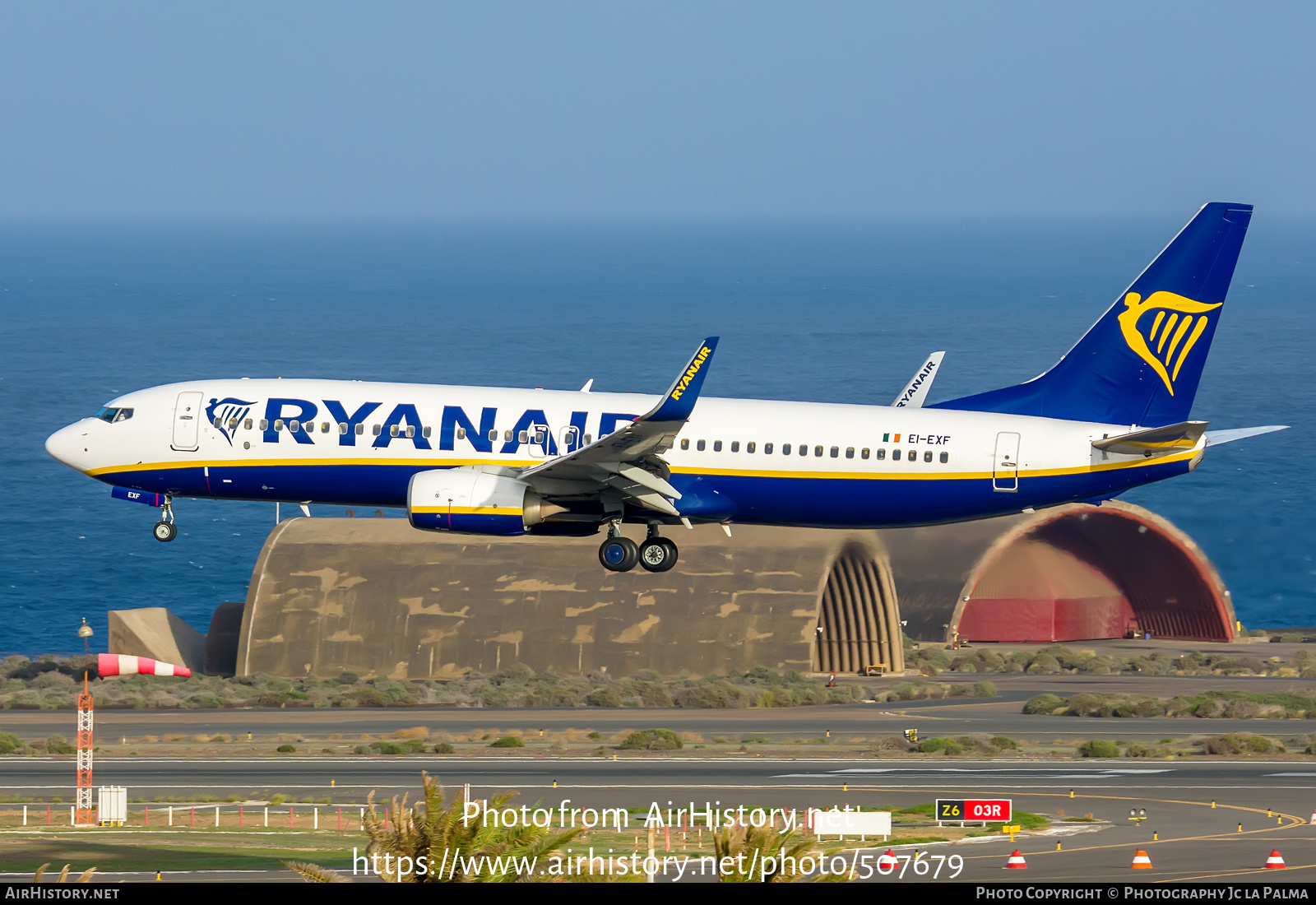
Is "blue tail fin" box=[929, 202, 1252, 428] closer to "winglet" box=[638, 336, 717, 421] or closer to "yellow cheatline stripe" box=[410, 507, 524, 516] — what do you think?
"winglet" box=[638, 336, 717, 421]

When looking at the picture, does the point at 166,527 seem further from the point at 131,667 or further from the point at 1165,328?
the point at 131,667

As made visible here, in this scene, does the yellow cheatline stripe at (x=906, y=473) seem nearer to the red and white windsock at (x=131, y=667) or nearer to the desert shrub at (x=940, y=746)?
the desert shrub at (x=940, y=746)

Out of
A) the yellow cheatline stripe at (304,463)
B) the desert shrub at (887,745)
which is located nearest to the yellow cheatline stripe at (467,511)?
the yellow cheatline stripe at (304,463)

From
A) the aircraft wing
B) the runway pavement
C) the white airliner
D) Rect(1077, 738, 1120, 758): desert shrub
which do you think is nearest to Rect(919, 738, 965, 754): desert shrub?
the runway pavement

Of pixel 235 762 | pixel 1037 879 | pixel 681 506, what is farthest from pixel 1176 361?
pixel 235 762

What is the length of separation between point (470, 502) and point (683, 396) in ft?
23.8

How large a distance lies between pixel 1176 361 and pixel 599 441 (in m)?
18.3

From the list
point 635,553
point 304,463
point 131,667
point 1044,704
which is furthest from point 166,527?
point 1044,704

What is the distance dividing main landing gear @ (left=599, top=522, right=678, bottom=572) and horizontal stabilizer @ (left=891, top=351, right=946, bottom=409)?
9.59 meters

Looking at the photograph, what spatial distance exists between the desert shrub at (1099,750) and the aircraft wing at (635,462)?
21.6m

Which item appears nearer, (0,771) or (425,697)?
(0,771)

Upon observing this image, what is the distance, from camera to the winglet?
49.4 metres

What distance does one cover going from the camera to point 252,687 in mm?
84188

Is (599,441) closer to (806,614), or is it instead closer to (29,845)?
(29,845)
